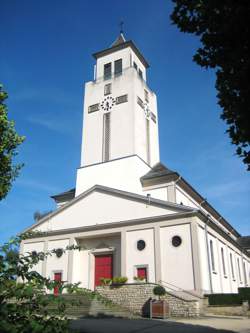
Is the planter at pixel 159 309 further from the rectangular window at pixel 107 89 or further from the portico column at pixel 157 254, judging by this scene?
the rectangular window at pixel 107 89

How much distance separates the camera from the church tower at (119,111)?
112 ft

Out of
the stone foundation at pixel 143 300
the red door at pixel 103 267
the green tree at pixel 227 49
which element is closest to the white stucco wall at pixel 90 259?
the red door at pixel 103 267

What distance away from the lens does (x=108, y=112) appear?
36188 mm

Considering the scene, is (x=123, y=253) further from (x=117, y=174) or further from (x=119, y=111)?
(x=119, y=111)

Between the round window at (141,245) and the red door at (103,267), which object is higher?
the round window at (141,245)

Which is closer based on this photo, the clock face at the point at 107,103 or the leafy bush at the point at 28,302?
the leafy bush at the point at 28,302

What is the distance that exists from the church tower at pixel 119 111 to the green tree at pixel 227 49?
2376cm

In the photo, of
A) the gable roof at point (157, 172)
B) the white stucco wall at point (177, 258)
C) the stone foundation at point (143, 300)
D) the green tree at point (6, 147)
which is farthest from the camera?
the gable roof at point (157, 172)

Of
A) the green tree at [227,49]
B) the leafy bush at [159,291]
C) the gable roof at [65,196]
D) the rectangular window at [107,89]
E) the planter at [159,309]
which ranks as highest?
the rectangular window at [107,89]

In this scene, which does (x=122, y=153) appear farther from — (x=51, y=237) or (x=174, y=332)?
(x=174, y=332)

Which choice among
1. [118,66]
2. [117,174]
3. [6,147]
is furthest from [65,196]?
[6,147]

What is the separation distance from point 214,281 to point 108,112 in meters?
19.3

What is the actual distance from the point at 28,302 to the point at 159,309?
1730cm

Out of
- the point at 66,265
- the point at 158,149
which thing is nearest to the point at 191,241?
the point at 66,265
